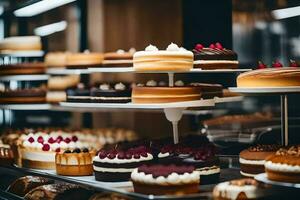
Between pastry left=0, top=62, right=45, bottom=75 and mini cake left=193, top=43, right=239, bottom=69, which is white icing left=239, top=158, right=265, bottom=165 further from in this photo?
pastry left=0, top=62, right=45, bottom=75

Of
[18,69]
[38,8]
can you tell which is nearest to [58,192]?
[18,69]

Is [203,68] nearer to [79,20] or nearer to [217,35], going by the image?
[217,35]

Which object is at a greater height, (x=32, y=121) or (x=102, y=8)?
(x=102, y=8)

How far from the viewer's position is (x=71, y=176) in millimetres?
Result: 4488

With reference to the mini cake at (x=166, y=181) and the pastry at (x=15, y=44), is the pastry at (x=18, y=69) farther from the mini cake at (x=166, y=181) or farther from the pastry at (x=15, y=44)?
the mini cake at (x=166, y=181)

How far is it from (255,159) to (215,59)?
0.75 m

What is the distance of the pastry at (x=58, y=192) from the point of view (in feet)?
15.1

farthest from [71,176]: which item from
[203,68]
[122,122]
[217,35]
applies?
[122,122]

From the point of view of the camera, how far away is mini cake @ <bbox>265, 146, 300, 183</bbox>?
3.56 metres

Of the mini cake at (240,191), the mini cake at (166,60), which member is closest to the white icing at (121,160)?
the mini cake at (166,60)

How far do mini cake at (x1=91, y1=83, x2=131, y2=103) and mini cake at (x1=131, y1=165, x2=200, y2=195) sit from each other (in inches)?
38.6

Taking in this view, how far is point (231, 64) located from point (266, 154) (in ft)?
2.34

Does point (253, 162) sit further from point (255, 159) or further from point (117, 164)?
point (117, 164)

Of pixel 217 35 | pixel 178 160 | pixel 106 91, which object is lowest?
pixel 178 160
